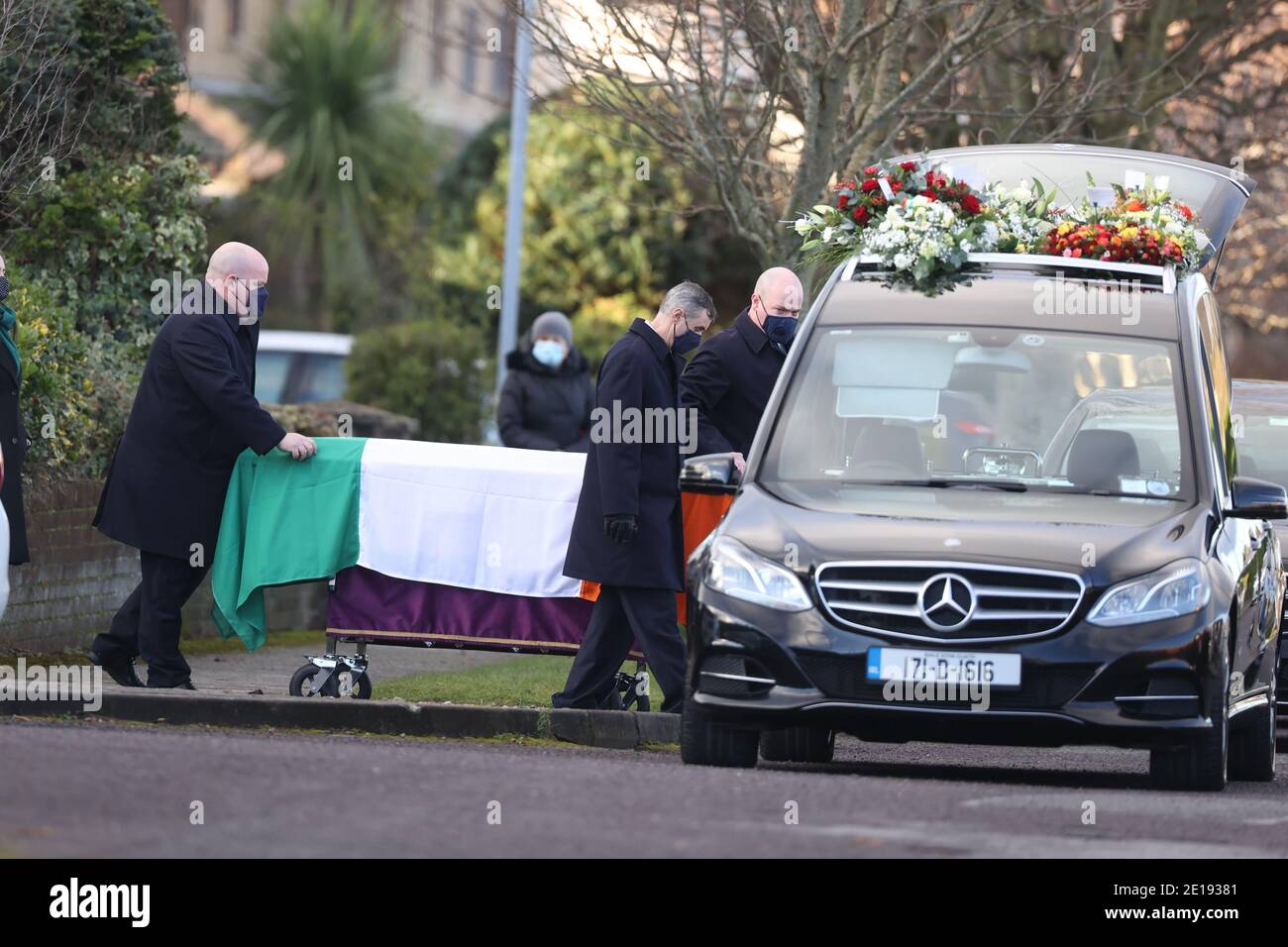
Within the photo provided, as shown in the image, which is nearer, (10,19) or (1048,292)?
→ (1048,292)

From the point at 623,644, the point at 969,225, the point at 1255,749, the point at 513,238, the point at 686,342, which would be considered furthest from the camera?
the point at 513,238

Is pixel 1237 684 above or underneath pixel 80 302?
underneath

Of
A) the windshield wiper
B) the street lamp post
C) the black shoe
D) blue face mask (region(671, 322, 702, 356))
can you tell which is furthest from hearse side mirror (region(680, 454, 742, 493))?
the street lamp post

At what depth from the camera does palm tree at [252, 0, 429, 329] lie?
3897cm

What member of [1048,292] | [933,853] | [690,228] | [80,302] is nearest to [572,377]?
[80,302]

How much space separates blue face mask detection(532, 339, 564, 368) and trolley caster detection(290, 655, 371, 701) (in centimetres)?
565

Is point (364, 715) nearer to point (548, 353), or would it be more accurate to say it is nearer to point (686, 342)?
point (686, 342)

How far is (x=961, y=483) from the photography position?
9602 mm

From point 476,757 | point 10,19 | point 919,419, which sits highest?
point 10,19

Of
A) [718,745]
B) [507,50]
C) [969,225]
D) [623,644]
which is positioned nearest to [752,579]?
[718,745]

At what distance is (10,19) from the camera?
13.4 m

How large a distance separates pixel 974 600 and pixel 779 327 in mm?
3381

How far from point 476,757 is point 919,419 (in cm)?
220
